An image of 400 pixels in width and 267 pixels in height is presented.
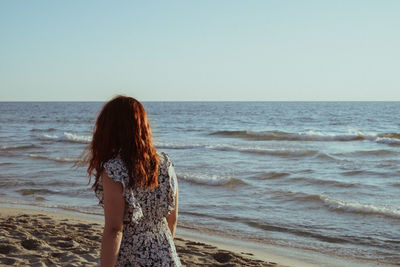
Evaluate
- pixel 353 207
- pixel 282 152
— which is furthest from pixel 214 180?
pixel 282 152

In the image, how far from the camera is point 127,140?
2250 mm

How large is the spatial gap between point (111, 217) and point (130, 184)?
17 centimetres

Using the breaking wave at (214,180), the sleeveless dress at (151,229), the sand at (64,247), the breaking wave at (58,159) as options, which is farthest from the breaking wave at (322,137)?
the sleeveless dress at (151,229)

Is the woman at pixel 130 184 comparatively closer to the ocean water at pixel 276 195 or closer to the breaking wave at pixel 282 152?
the ocean water at pixel 276 195

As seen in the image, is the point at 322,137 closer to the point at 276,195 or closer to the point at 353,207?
the point at 276,195

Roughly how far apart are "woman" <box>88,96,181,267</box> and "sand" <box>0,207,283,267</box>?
10.6 feet

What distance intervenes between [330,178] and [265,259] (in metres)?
6.52

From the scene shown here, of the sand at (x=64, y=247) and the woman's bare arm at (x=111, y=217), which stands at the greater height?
the woman's bare arm at (x=111, y=217)

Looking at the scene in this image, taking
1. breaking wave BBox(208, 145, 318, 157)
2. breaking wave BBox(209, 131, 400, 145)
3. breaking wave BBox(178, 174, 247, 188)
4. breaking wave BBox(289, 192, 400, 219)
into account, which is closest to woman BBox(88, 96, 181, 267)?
breaking wave BBox(289, 192, 400, 219)

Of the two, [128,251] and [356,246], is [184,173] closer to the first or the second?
[356,246]

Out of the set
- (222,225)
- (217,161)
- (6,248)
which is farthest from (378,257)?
(217,161)

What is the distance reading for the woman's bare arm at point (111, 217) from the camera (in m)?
2.21

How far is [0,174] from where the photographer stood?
43.2ft

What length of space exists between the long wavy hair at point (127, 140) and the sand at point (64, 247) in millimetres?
3472
